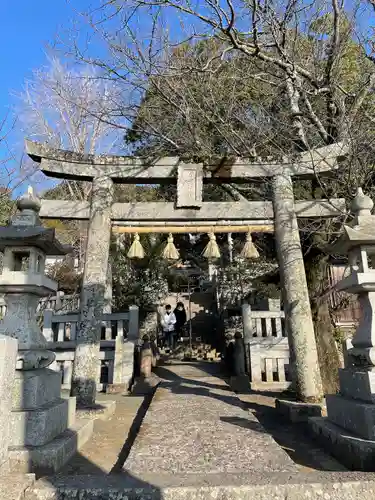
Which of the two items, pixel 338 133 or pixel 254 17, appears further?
pixel 338 133

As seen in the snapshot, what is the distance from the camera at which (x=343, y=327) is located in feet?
48.1

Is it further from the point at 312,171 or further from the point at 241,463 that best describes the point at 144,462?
the point at 312,171

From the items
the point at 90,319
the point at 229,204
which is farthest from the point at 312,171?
the point at 90,319

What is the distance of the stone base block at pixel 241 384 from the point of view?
28.1 feet

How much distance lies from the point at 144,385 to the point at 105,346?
1.44m

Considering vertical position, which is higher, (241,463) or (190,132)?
(190,132)

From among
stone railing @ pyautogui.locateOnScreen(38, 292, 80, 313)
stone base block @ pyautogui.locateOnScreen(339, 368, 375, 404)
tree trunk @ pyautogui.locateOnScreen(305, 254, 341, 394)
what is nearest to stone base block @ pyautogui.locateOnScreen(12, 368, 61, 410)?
stone base block @ pyautogui.locateOnScreen(339, 368, 375, 404)

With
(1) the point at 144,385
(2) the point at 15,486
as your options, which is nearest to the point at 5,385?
(2) the point at 15,486

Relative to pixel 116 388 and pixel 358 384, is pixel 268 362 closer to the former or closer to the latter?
pixel 116 388

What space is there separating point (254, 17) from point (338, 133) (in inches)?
110

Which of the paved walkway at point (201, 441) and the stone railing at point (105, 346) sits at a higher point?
the stone railing at point (105, 346)

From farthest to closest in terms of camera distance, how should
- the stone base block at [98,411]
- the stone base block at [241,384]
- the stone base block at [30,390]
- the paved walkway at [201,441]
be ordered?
the stone base block at [241,384] < the stone base block at [98,411] < the stone base block at [30,390] < the paved walkway at [201,441]

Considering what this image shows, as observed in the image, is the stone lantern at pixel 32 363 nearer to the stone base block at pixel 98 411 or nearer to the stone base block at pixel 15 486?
the stone base block at pixel 98 411

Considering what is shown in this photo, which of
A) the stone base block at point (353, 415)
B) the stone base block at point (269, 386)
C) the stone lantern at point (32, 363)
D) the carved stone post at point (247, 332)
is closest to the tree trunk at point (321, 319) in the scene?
the stone base block at point (269, 386)
